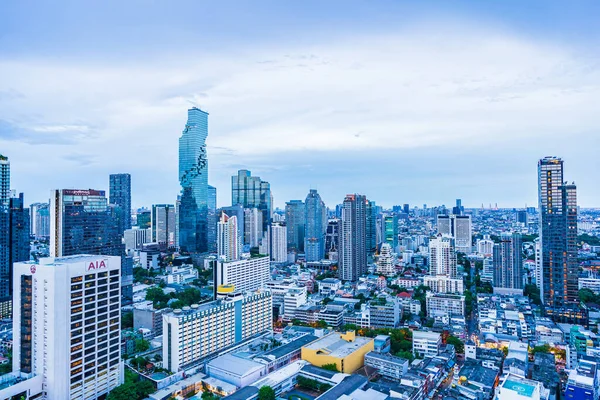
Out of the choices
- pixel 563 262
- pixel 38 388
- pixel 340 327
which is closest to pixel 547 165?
pixel 563 262

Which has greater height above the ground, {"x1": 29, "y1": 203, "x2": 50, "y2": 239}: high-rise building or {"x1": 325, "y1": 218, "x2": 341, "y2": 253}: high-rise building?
{"x1": 29, "y1": 203, "x2": 50, "y2": 239}: high-rise building

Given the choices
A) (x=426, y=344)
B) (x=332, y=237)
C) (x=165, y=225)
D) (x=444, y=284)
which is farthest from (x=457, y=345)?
(x=165, y=225)

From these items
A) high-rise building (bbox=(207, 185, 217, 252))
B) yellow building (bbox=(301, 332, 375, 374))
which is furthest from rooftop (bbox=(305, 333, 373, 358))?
high-rise building (bbox=(207, 185, 217, 252))

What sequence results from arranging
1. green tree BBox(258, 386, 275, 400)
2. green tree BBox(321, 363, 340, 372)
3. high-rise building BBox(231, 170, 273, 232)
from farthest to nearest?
1. high-rise building BBox(231, 170, 273, 232)
2. green tree BBox(321, 363, 340, 372)
3. green tree BBox(258, 386, 275, 400)

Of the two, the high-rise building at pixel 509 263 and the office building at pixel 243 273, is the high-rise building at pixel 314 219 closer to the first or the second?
the office building at pixel 243 273

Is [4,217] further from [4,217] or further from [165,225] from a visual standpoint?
[165,225]

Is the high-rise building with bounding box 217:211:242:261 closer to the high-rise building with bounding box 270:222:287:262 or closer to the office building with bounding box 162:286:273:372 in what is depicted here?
the high-rise building with bounding box 270:222:287:262

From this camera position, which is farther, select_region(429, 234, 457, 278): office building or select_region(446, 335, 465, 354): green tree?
select_region(429, 234, 457, 278): office building
